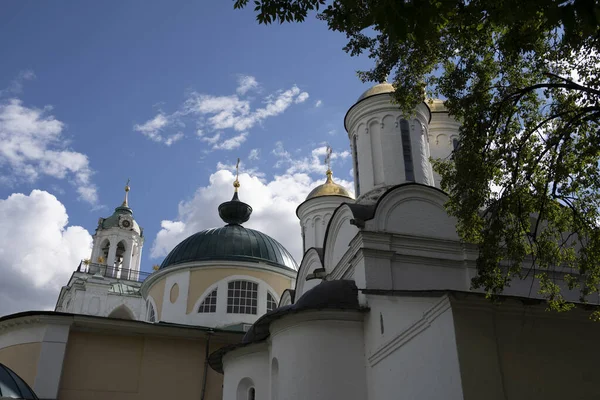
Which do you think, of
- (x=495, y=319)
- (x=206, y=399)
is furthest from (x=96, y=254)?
(x=495, y=319)

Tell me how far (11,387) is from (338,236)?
26.0 ft

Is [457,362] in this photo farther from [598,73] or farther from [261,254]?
[261,254]

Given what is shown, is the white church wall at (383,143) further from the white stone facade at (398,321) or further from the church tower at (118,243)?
the church tower at (118,243)

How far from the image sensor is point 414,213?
13109 millimetres

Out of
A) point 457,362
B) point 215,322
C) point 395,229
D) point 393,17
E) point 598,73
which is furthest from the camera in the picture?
point 215,322

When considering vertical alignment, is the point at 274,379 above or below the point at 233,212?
below

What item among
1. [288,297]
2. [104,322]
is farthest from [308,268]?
[104,322]

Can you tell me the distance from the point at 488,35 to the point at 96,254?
40.0m

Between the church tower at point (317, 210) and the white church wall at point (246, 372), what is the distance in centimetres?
728

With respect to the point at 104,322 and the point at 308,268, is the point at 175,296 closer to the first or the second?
the point at 104,322

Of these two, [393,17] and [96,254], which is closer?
[393,17]

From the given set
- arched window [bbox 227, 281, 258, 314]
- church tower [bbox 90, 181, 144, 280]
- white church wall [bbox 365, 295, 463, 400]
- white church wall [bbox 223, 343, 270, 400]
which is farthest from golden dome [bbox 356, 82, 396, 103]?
church tower [bbox 90, 181, 144, 280]

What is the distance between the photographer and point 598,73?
6918mm

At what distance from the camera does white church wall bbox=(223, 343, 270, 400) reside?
12.5m
